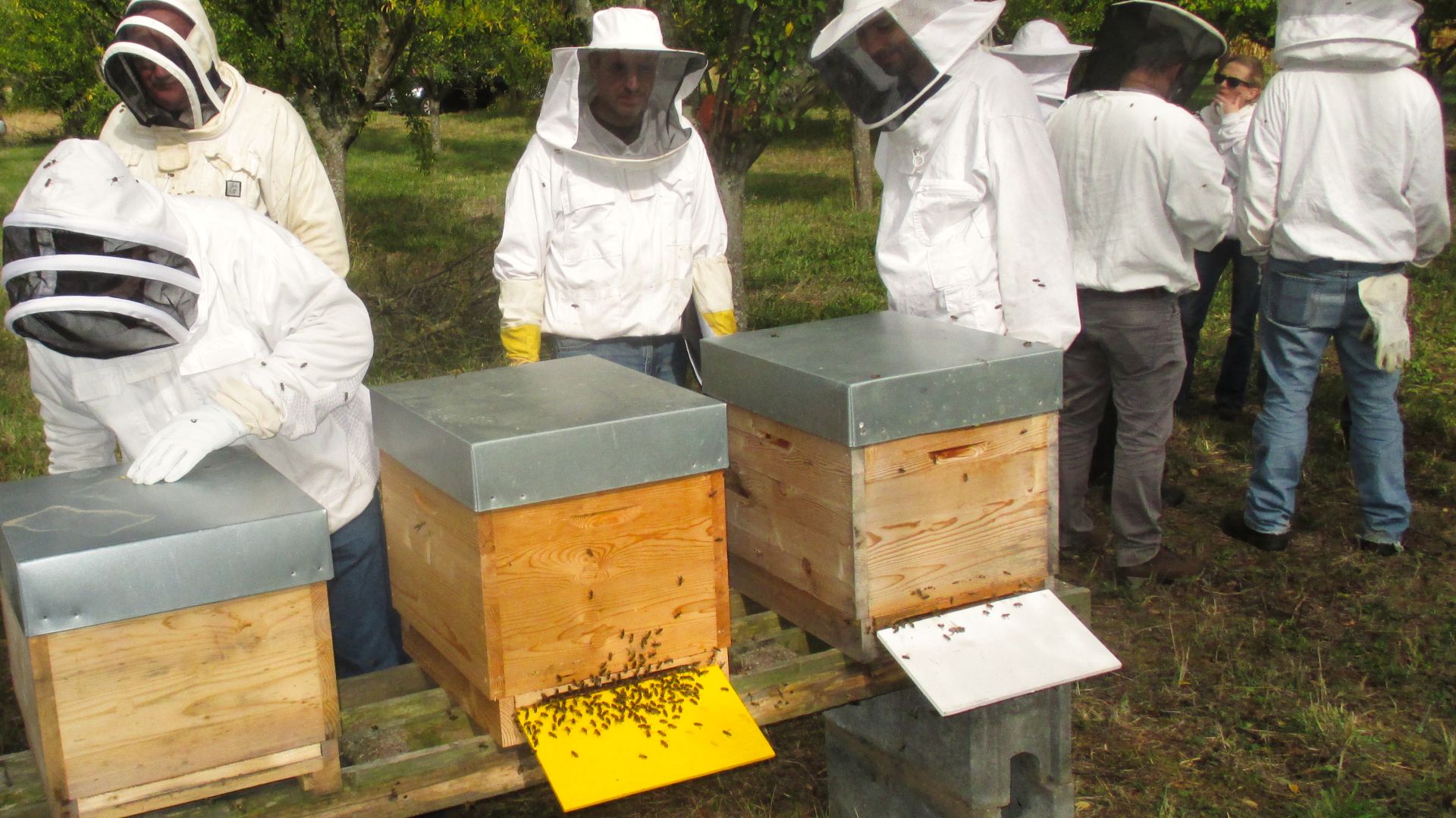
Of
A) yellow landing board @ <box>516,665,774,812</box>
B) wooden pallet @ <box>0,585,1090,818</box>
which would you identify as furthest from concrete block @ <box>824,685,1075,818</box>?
yellow landing board @ <box>516,665,774,812</box>

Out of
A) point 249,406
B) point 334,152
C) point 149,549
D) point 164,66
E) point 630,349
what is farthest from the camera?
point 334,152

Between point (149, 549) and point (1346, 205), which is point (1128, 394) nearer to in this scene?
point (1346, 205)

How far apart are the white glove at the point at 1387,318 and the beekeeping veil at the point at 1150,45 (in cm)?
85

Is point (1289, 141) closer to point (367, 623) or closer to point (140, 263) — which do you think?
point (367, 623)

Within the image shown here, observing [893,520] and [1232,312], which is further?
[1232,312]

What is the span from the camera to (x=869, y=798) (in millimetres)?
2896

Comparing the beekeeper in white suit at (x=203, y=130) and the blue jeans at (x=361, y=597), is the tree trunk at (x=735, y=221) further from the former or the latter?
the blue jeans at (x=361, y=597)

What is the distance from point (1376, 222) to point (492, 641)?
333 cm

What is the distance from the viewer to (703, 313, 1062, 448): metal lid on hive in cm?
204

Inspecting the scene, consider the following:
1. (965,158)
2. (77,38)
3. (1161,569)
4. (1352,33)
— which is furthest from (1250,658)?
(77,38)

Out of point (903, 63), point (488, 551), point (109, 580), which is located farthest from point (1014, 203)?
point (109, 580)

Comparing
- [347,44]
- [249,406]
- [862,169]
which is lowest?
[862,169]

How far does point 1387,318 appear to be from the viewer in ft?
12.8

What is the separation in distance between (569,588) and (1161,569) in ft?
9.34
